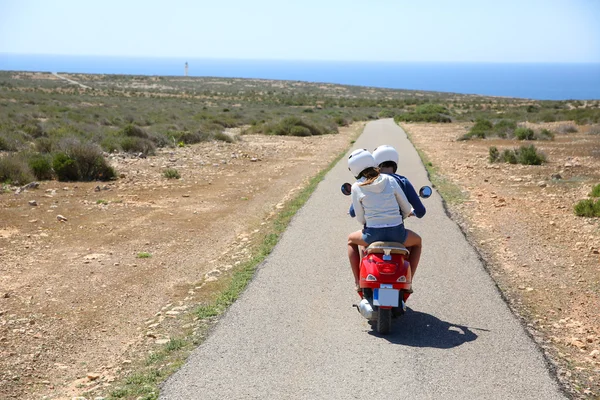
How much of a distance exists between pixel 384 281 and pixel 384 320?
37 centimetres

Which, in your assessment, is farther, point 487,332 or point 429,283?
point 429,283

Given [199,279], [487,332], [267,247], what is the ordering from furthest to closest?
[267,247]
[199,279]
[487,332]

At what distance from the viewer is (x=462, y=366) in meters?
5.20

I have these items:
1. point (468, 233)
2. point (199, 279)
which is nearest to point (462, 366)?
point (199, 279)

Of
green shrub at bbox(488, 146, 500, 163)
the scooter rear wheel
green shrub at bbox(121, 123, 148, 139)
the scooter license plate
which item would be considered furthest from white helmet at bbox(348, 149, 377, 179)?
green shrub at bbox(121, 123, 148, 139)

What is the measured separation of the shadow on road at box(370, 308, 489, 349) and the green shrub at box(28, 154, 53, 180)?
1337 cm

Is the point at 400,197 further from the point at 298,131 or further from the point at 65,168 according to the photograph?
the point at 298,131

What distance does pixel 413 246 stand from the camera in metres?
6.32

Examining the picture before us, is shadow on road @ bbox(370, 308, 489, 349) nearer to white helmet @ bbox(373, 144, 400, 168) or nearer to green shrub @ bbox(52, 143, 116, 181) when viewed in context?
white helmet @ bbox(373, 144, 400, 168)

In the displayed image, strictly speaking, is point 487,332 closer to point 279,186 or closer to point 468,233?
point 468,233

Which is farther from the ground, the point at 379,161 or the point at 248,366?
the point at 379,161

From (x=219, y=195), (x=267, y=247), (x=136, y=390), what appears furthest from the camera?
(x=219, y=195)

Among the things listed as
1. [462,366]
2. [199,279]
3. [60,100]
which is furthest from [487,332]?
[60,100]

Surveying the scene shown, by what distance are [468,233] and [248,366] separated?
6397 mm
